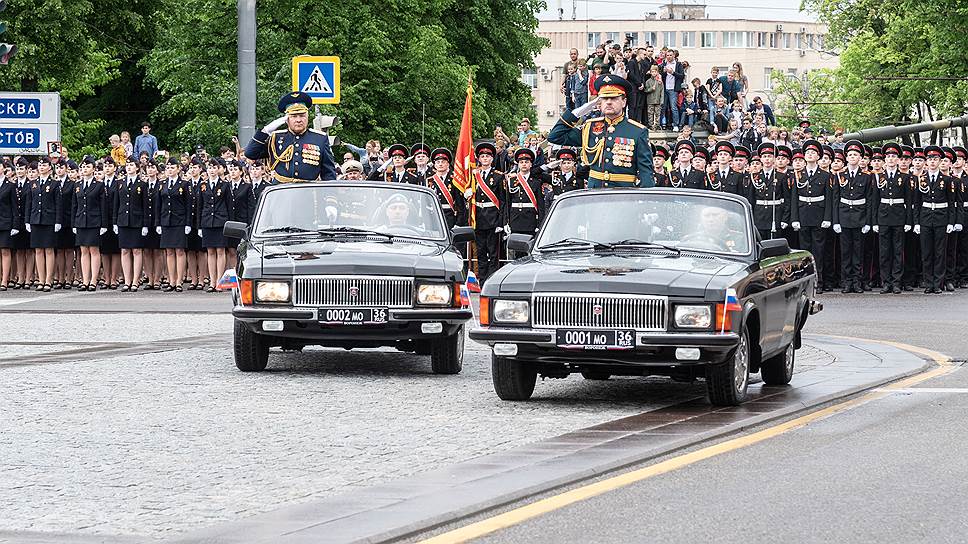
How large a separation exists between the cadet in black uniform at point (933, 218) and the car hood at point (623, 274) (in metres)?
15.9

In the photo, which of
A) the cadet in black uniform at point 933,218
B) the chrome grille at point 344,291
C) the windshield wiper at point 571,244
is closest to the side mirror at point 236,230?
the chrome grille at point 344,291

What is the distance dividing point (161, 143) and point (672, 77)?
26.4m

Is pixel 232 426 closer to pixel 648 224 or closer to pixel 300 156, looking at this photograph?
pixel 648 224

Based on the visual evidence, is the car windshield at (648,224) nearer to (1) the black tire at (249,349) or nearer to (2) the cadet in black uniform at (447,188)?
(1) the black tire at (249,349)

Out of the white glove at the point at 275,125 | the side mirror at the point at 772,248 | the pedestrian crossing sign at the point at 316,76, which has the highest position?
the pedestrian crossing sign at the point at 316,76

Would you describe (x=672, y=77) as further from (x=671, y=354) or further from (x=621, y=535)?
(x=621, y=535)

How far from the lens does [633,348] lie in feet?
41.3

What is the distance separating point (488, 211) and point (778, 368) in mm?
15176

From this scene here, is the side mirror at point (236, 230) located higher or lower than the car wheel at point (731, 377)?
higher

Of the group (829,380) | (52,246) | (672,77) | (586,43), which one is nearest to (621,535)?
(829,380)

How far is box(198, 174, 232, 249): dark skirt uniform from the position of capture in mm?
28984

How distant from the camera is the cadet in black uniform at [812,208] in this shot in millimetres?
28688

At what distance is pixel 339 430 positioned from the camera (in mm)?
11672

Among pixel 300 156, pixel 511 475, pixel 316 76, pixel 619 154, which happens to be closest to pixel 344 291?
pixel 300 156
